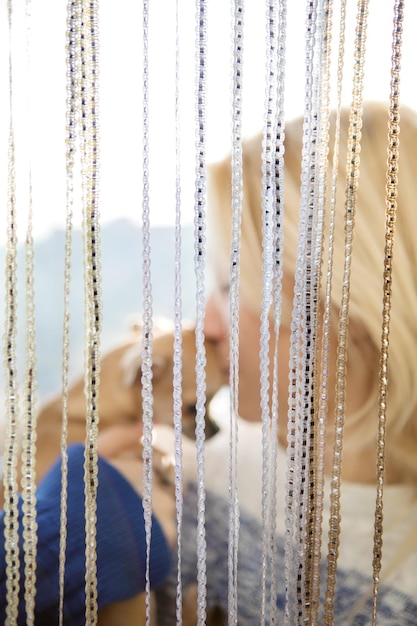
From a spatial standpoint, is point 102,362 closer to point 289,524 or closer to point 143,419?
point 143,419

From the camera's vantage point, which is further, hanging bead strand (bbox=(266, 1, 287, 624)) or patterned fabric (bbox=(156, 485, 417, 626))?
patterned fabric (bbox=(156, 485, 417, 626))

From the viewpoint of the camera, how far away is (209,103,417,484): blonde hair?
3.34ft

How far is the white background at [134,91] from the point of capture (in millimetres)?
945

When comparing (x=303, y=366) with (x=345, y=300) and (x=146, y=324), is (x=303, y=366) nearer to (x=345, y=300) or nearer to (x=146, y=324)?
(x=345, y=300)

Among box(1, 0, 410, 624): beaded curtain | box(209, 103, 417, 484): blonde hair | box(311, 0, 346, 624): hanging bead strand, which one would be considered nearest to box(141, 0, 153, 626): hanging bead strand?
box(1, 0, 410, 624): beaded curtain

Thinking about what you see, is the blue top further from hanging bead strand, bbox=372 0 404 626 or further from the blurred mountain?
hanging bead strand, bbox=372 0 404 626

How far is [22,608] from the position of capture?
1.01 meters

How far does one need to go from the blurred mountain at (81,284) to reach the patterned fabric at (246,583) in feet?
0.80

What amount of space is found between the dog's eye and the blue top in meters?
0.12

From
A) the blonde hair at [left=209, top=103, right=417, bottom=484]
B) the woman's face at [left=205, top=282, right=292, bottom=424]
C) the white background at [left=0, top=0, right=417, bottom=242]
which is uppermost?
the white background at [left=0, top=0, right=417, bottom=242]

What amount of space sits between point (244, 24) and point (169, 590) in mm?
720

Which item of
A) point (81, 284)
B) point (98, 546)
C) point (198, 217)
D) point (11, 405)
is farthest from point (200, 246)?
point (98, 546)

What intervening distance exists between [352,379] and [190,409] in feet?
0.74

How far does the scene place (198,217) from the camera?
96 cm
